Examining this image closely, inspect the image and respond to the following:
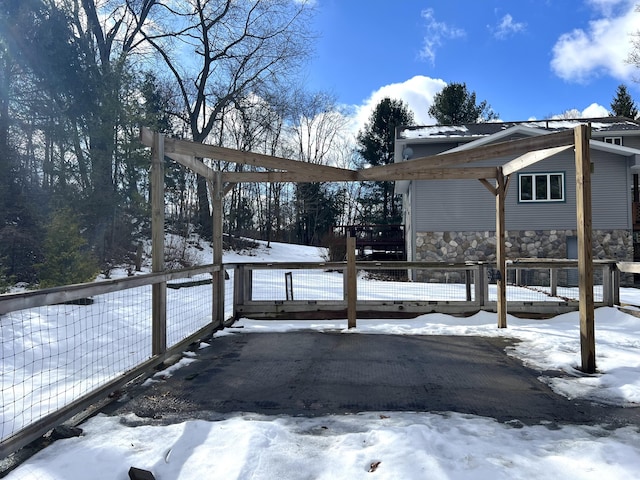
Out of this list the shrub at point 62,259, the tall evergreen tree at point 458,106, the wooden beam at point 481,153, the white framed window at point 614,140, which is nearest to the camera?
the wooden beam at point 481,153

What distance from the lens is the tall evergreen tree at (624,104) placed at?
1110 inches

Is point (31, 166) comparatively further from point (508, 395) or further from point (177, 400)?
point (508, 395)

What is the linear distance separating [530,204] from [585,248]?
35.9 feet

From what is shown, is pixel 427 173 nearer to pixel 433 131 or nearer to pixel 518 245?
pixel 518 245

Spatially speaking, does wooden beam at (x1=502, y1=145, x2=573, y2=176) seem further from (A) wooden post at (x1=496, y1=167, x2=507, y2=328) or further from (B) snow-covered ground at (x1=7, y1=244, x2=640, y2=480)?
(B) snow-covered ground at (x1=7, y1=244, x2=640, y2=480)

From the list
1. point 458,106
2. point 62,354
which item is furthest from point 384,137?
point 62,354

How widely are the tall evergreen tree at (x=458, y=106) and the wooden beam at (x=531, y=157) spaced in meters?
22.8

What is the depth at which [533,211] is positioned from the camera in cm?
1394

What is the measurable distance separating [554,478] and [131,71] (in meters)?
17.2

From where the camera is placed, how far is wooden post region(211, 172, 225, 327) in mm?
6266

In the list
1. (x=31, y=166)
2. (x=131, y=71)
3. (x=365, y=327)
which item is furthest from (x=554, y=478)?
(x=131, y=71)

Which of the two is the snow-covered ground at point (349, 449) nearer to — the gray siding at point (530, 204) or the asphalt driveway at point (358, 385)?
the asphalt driveway at point (358, 385)

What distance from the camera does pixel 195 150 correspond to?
4.71 m

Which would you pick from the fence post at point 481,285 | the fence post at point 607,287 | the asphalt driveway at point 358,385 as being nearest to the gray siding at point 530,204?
the fence post at point 607,287
